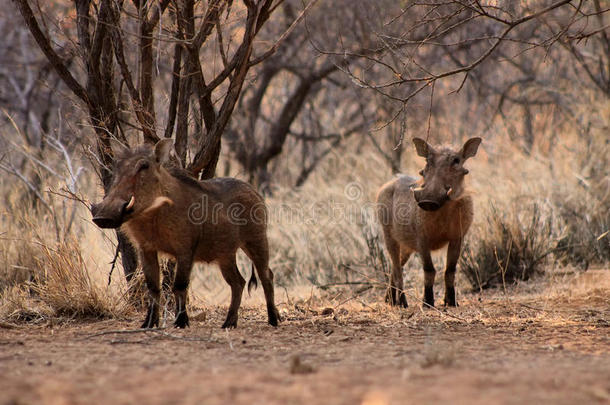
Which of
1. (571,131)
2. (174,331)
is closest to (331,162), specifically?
(571,131)

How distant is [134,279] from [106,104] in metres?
1.35

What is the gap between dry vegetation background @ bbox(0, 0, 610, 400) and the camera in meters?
5.55

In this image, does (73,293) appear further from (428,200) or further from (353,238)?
(353,238)

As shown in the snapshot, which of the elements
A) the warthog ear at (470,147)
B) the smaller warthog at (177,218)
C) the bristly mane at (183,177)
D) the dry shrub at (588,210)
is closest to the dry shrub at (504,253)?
the dry shrub at (588,210)

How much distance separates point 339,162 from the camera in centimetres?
1291

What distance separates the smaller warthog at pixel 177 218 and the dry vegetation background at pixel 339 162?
578 mm

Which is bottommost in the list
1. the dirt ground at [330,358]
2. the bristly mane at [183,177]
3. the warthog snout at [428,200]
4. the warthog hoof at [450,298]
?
the dirt ground at [330,358]

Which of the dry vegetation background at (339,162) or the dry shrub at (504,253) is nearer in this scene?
the dry vegetation background at (339,162)

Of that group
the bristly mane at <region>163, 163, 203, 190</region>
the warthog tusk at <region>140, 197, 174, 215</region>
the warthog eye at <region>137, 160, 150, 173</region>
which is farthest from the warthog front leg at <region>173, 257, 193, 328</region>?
the warthog eye at <region>137, 160, 150, 173</region>

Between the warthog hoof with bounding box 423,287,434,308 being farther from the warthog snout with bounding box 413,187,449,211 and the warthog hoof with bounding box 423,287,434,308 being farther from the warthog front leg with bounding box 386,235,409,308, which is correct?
the warthog snout with bounding box 413,187,449,211

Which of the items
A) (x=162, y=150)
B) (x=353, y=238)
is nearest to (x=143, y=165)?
(x=162, y=150)

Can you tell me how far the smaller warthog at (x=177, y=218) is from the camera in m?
4.62

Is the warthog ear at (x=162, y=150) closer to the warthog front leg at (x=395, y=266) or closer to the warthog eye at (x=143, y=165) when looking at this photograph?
the warthog eye at (x=143, y=165)

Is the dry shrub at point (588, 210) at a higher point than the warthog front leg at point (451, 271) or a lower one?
higher
